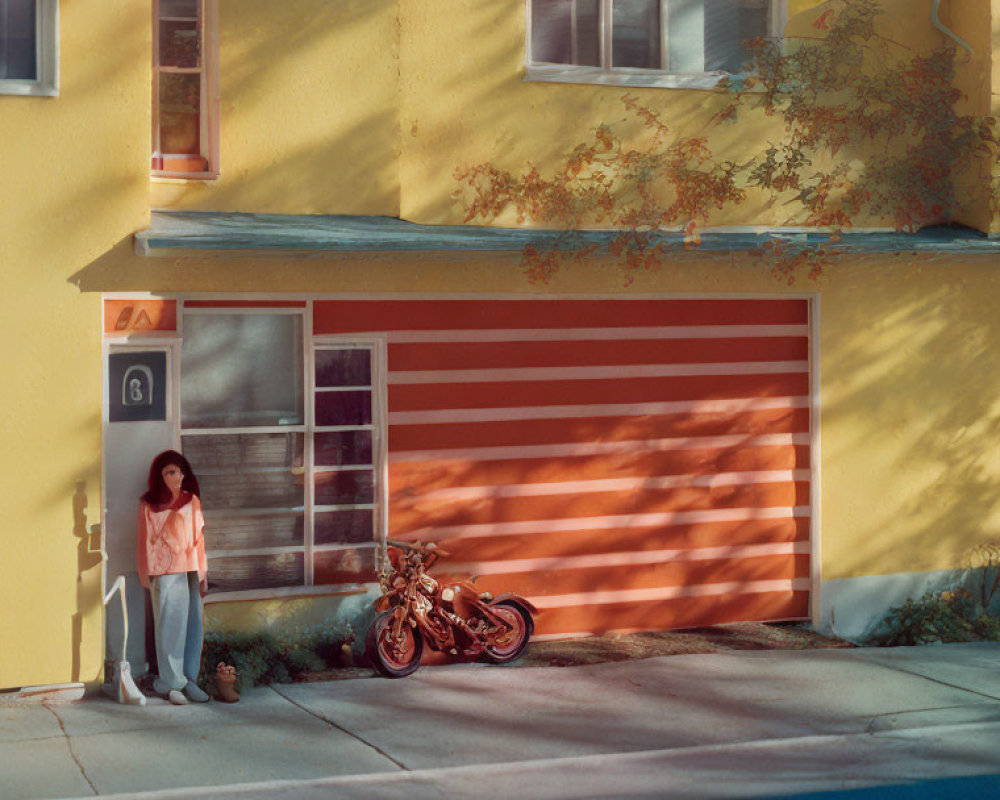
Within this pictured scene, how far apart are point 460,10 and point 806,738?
6556 mm

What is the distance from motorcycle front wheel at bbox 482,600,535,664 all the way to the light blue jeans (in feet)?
8.09

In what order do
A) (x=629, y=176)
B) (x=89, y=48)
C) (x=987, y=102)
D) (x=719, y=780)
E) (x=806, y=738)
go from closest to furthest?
(x=719, y=780) → (x=806, y=738) → (x=89, y=48) → (x=629, y=176) → (x=987, y=102)

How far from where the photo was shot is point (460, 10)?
12.9 m

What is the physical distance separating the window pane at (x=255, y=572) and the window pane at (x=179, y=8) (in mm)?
4380

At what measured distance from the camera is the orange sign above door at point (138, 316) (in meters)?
11.6

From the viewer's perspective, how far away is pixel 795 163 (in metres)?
13.5

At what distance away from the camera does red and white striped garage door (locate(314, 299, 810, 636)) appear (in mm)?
12852

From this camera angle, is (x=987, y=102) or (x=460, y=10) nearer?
(x=460, y=10)

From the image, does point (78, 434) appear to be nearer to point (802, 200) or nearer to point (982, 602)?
point (802, 200)

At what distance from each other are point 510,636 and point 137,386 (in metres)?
3.66

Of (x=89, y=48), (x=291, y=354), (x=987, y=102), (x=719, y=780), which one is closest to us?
(x=719, y=780)

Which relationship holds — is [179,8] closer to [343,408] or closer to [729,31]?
[343,408]

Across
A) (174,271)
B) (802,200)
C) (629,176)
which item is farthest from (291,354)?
(802,200)

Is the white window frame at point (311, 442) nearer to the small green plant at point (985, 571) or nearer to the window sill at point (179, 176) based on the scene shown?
the window sill at point (179, 176)
